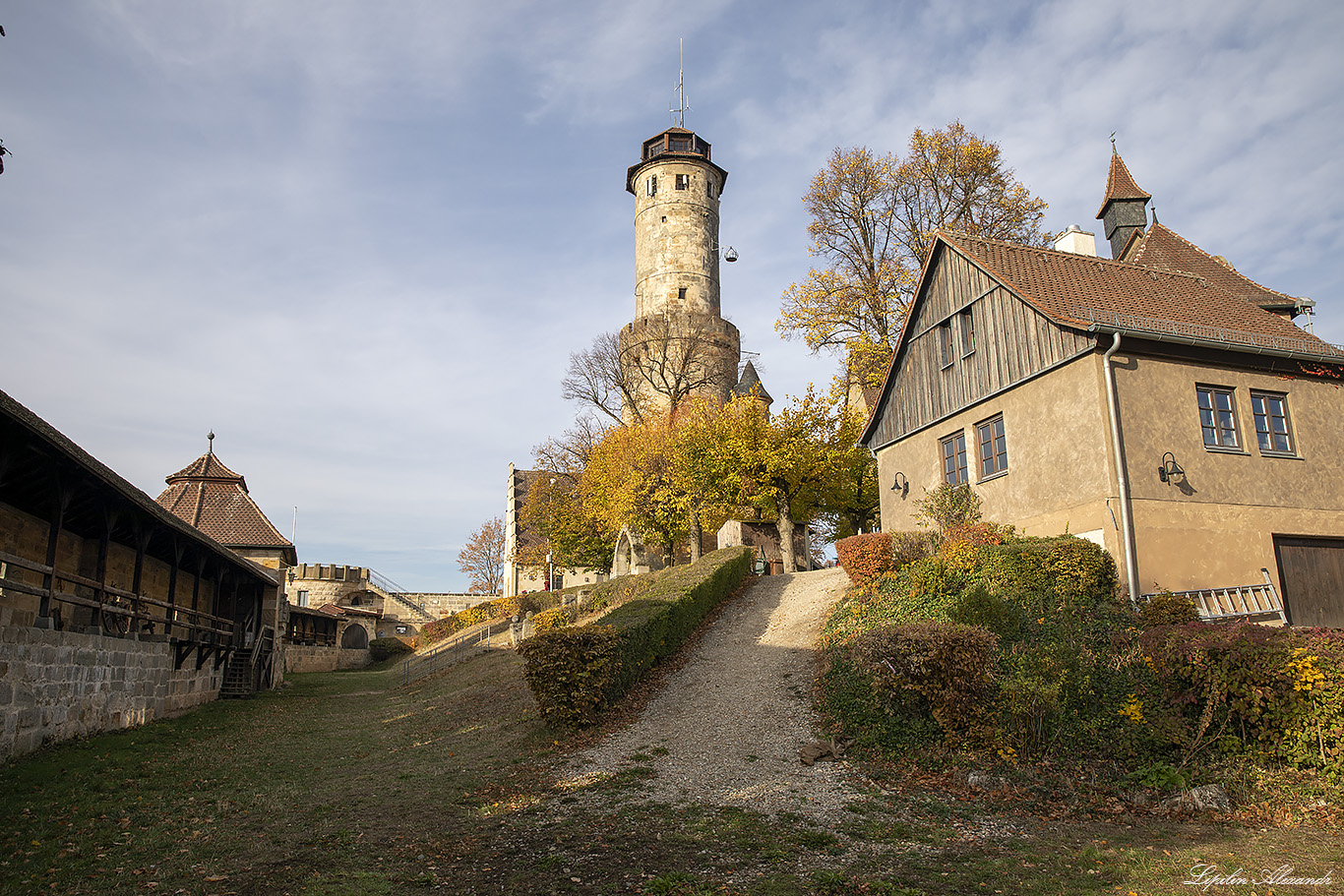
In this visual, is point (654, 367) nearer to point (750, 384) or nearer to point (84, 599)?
point (750, 384)

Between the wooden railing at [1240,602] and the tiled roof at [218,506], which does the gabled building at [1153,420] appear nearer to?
the wooden railing at [1240,602]

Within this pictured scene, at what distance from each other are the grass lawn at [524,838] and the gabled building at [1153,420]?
7514 mm

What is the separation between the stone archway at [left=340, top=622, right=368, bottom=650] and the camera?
49.7 meters

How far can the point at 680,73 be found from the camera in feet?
202

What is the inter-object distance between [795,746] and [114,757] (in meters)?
9.67

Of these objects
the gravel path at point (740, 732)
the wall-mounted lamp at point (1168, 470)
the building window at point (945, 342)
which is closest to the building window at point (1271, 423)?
the wall-mounted lamp at point (1168, 470)

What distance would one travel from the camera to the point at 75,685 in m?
12.7

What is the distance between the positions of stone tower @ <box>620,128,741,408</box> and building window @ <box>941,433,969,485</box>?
82.9 ft

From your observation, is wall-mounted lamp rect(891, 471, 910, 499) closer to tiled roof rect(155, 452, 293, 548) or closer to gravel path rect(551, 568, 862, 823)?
gravel path rect(551, 568, 862, 823)

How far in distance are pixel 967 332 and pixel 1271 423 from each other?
258 inches

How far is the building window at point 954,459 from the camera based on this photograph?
821 inches

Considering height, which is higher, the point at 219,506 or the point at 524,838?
the point at 219,506

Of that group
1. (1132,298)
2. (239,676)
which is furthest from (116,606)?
(1132,298)

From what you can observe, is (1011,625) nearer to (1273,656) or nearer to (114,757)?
(1273,656)
